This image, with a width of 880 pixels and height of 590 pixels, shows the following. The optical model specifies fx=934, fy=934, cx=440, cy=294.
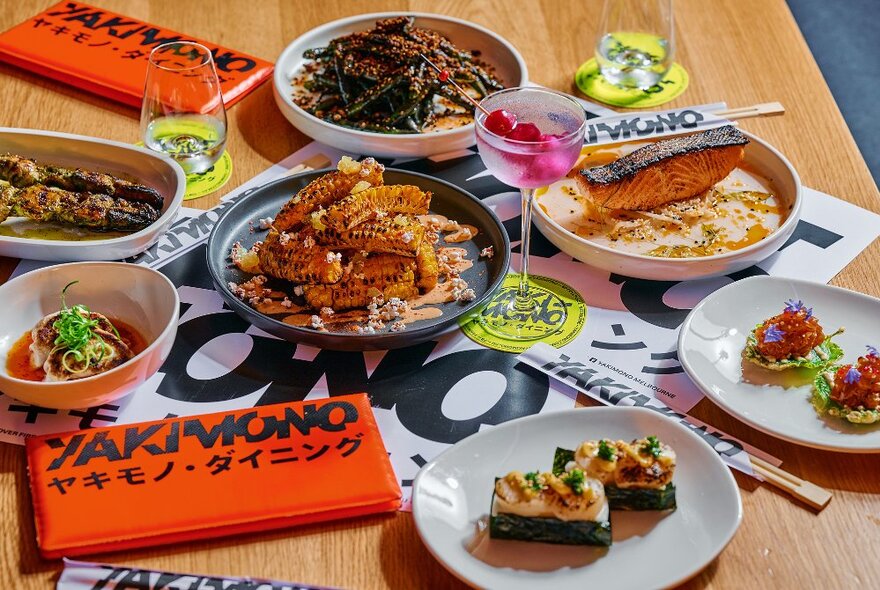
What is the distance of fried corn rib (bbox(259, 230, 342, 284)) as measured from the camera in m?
1.62

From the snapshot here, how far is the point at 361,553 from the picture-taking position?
4.23ft

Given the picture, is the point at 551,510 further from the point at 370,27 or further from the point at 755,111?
the point at 370,27

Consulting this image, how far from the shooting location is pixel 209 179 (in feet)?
6.66

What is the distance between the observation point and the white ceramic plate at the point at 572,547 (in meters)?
1.20

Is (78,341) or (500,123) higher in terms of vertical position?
(500,123)

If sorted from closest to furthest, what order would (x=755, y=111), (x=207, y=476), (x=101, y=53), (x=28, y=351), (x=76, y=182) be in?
(x=207, y=476) → (x=28, y=351) → (x=76, y=182) → (x=755, y=111) → (x=101, y=53)

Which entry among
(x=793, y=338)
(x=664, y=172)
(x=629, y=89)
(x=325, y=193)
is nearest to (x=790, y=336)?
(x=793, y=338)

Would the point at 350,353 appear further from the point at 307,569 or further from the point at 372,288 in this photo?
the point at 307,569

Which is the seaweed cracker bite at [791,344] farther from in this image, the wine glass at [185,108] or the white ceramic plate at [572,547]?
the wine glass at [185,108]

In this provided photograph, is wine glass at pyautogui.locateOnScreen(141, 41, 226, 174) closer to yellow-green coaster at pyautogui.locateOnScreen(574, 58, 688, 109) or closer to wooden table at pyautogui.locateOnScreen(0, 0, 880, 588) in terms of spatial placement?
wooden table at pyautogui.locateOnScreen(0, 0, 880, 588)

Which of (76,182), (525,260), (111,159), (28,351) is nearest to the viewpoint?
(28,351)

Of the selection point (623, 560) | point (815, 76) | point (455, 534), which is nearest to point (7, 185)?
point (455, 534)

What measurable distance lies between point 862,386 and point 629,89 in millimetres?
1127

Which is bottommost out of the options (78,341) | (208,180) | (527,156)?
(208,180)
